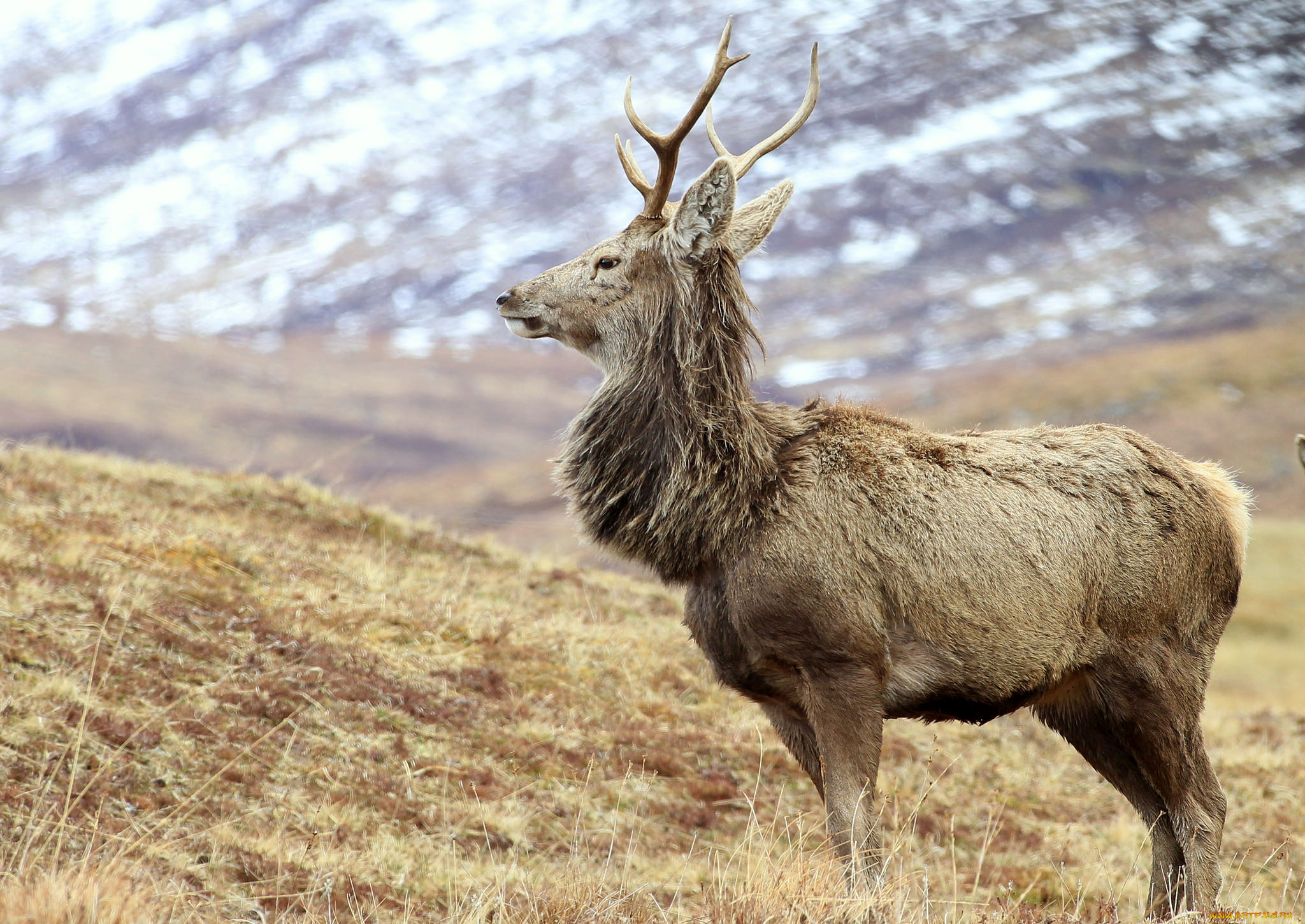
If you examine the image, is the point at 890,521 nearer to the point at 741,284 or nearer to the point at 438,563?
the point at 741,284

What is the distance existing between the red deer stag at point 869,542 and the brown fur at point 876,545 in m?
0.01

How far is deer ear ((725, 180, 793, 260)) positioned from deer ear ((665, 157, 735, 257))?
12 cm

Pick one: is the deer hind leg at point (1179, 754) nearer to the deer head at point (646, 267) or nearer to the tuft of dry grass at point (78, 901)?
the deer head at point (646, 267)

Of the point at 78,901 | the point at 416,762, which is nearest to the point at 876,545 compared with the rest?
the point at 416,762

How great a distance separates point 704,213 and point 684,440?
49.4 inches

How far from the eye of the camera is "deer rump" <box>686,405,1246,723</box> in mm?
5391

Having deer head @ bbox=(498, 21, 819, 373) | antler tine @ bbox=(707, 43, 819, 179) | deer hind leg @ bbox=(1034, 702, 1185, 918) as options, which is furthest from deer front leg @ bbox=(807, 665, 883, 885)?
antler tine @ bbox=(707, 43, 819, 179)

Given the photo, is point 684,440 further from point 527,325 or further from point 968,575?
point 968,575

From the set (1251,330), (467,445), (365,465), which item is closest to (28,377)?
(365,465)

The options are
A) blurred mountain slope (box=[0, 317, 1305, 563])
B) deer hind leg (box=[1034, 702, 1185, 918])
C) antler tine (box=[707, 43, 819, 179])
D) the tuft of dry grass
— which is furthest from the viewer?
blurred mountain slope (box=[0, 317, 1305, 563])

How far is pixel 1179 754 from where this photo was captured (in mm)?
5887

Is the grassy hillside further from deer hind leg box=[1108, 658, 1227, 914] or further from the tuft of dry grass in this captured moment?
deer hind leg box=[1108, 658, 1227, 914]

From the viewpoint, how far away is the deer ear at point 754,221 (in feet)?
21.3

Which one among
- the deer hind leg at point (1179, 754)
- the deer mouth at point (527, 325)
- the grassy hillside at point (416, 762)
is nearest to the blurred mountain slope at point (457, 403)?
the grassy hillside at point (416, 762)
